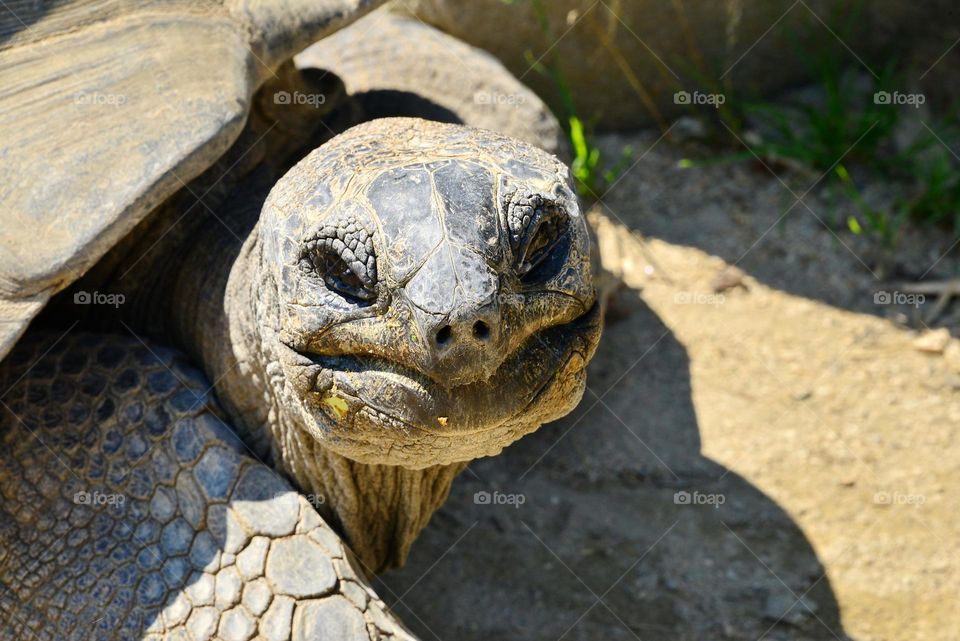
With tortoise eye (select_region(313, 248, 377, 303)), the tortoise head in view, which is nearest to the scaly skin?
the tortoise head

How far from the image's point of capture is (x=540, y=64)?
4.82 m

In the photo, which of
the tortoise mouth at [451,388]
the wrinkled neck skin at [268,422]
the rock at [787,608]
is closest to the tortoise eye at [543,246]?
the tortoise mouth at [451,388]

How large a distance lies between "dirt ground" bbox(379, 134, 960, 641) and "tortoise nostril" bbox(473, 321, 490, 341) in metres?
1.47

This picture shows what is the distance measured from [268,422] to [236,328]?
0.80 feet

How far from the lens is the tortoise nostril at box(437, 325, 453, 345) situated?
2016mm

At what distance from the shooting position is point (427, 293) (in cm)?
201

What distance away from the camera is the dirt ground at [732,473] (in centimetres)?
329

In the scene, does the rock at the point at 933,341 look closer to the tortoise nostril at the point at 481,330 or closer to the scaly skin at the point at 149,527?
the scaly skin at the point at 149,527

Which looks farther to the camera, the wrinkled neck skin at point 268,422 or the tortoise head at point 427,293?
the wrinkled neck skin at point 268,422

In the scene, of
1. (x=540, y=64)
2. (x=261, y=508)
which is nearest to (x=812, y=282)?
(x=540, y=64)

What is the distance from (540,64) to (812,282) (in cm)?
146

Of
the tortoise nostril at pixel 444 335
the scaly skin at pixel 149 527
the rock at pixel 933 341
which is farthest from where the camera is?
the rock at pixel 933 341

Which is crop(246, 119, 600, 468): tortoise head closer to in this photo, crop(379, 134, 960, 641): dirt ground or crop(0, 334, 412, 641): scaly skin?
crop(0, 334, 412, 641): scaly skin

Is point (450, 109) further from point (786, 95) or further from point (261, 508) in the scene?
point (786, 95)
